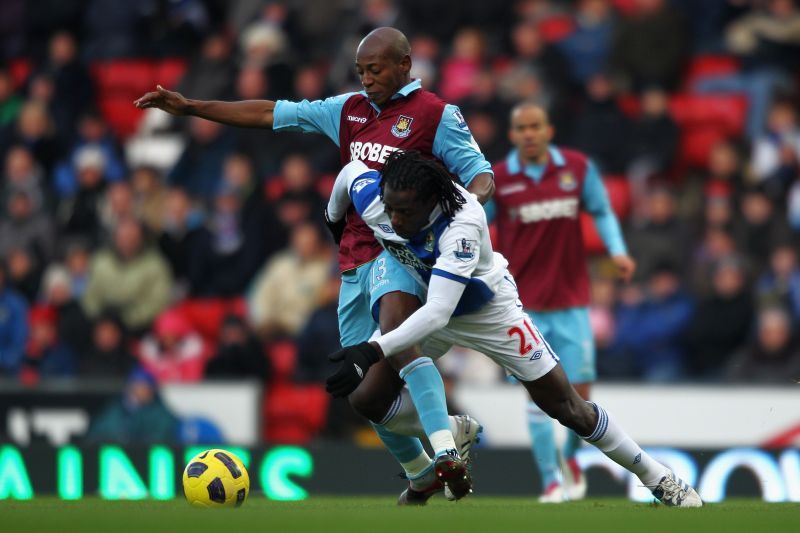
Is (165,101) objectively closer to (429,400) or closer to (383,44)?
(383,44)

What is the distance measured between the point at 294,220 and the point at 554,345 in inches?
227

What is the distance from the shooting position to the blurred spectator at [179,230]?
1549cm

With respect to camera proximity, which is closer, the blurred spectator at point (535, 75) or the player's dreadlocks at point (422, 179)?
the player's dreadlocks at point (422, 179)

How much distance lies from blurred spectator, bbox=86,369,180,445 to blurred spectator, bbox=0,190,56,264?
3880mm

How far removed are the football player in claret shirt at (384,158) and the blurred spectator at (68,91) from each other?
33.2 ft

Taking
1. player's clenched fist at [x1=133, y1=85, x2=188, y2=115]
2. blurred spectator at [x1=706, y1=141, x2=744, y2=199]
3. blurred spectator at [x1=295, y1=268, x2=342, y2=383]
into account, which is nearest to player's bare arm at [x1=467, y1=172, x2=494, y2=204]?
player's clenched fist at [x1=133, y1=85, x2=188, y2=115]

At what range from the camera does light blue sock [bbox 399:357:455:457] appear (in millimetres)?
7379

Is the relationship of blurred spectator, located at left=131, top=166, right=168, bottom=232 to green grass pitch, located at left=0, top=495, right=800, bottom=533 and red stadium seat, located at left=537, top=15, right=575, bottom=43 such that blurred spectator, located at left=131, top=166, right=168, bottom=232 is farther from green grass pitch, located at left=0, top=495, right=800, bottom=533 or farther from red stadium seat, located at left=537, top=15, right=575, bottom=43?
green grass pitch, located at left=0, top=495, right=800, bottom=533

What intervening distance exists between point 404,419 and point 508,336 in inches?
31.9

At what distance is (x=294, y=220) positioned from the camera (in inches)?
586

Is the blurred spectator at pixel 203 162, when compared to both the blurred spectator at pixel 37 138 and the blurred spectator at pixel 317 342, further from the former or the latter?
the blurred spectator at pixel 317 342

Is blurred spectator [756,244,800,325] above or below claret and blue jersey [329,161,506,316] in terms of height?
below

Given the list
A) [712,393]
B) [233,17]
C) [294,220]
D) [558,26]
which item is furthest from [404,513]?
[233,17]

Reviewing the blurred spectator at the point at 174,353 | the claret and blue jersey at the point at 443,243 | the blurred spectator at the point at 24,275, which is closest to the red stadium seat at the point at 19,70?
the blurred spectator at the point at 24,275
